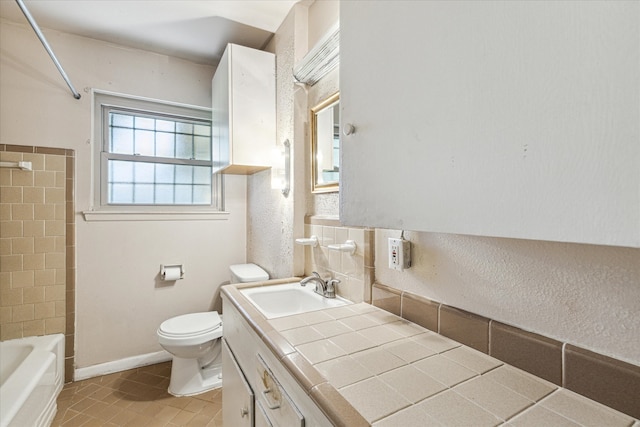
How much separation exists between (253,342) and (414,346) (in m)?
0.57

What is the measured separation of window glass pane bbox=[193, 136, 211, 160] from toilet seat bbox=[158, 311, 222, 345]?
140 centimetres

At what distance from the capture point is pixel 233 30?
2164 millimetres

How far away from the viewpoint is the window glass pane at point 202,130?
8.96 ft

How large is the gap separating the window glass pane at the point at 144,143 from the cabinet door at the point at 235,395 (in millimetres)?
1823

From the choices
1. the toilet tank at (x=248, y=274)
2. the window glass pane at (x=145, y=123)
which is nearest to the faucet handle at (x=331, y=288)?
the toilet tank at (x=248, y=274)

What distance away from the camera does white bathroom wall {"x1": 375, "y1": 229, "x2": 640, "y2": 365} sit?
1.97 feet

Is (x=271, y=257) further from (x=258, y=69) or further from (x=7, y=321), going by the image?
(x=7, y=321)

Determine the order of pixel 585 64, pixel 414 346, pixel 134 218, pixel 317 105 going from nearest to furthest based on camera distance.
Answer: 1. pixel 585 64
2. pixel 414 346
3. pixel 317 105
4. pixel 134 218

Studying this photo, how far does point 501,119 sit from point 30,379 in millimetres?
2342

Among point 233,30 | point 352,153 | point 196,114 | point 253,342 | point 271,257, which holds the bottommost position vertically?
point 253,342

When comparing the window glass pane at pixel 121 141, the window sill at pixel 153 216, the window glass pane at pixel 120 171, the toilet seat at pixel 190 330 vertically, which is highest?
the window glass pane at pixel 121 141

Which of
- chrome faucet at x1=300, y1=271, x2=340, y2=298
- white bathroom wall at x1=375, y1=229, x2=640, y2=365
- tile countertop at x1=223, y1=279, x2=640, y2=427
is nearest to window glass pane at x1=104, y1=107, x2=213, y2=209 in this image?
chrome faucet at x1=300, y1=271, x2=340, y2=298

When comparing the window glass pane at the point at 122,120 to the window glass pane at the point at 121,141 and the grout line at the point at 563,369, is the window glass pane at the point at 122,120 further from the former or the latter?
the grout line at the point at 563,369

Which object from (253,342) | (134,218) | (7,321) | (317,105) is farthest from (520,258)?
(7,321)
